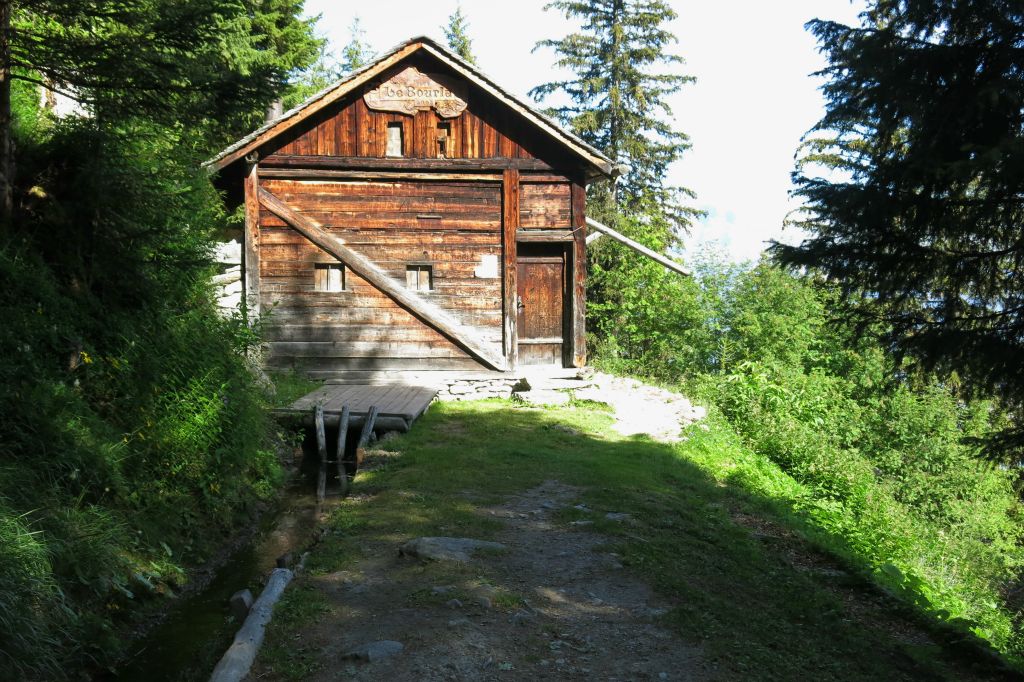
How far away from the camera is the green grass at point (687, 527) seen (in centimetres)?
523

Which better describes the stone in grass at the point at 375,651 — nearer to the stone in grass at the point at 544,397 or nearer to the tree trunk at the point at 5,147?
the tree trunk at the point at 5,147

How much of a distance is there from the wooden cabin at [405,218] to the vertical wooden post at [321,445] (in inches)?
151

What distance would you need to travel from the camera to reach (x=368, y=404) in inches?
511

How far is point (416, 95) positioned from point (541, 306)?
4.74 m

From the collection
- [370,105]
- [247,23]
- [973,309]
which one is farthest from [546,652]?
[247,23]

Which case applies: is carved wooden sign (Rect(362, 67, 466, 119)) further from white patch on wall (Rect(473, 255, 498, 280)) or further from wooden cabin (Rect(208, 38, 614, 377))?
white patch on wall (Rect(473, 255, 498, 280))

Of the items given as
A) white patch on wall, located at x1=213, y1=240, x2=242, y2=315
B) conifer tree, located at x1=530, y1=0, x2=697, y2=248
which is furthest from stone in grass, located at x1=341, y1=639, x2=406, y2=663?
conifer tree, located at x1=530, y1=0, x2=697, y2=248

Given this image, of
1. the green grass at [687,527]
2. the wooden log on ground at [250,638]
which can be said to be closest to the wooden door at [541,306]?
the green grass at [687,527]

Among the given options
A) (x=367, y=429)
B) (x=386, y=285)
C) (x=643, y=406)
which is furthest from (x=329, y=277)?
(x=643, y=406)

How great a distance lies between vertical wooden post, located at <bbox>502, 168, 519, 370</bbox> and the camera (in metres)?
15.9

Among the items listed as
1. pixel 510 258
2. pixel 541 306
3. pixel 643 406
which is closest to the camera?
pixel 643 406

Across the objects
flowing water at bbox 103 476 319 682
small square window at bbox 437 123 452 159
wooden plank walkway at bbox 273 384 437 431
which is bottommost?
flowing water at bbox 103 476 319 682

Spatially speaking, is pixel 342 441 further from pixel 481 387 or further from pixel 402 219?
pixel 402 219

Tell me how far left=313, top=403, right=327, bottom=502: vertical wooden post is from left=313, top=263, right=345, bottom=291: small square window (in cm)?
404
